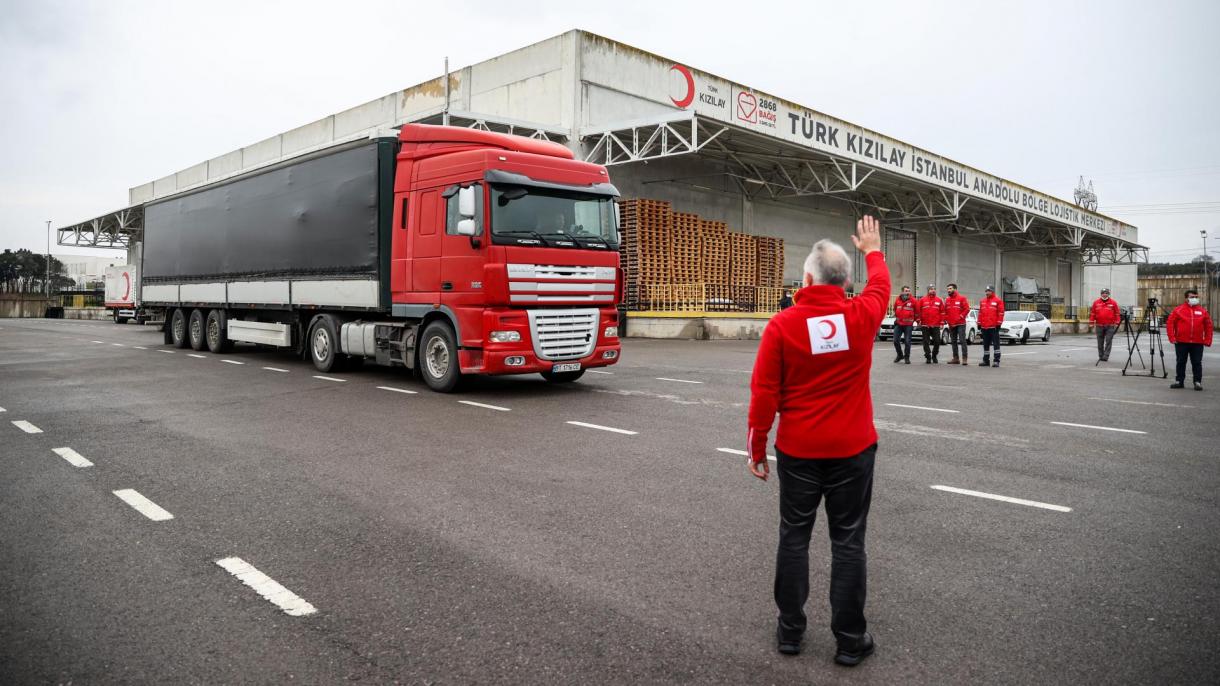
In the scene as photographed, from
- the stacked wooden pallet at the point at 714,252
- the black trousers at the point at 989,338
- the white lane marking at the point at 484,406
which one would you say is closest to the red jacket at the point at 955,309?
the black trousers at the point at 989,338

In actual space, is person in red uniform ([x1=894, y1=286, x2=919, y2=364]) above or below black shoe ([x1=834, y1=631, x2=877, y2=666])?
above

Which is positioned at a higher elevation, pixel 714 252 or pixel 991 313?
pixel 714 252

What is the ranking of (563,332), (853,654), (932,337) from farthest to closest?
(932,337), (563,332), (853,654)

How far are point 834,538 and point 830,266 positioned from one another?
44.0 inches

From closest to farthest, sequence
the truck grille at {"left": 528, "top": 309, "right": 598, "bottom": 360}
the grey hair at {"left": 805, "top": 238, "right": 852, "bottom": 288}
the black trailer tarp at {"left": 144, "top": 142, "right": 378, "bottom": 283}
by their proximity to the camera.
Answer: the grey hair at {"left": 805, "top": 238, "right": 852, "bottom": 288}, the truck grille at {"left": 528, "top": 309, "right": 598, "bottom": 360}, the black trailer tarp at {"left": 144, "top": 142, "right": 378, "bottom": 283}

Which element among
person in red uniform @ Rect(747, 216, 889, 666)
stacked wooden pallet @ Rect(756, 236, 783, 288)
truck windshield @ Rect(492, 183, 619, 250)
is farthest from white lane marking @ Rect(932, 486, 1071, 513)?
stacked wooden pallet @ Rect(756, 236, 783, 288)

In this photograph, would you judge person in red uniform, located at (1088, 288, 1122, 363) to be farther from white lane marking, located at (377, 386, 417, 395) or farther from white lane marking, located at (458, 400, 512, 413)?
white lane marking, located at (377, 386, 417, 395)

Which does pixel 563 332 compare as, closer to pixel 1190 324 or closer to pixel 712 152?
pixel 1190 324

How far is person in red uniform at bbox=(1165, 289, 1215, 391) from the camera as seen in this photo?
13.5 m

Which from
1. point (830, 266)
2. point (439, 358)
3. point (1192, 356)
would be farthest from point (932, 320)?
point (830, 266)

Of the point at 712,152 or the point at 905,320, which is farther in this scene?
the point at 712,152

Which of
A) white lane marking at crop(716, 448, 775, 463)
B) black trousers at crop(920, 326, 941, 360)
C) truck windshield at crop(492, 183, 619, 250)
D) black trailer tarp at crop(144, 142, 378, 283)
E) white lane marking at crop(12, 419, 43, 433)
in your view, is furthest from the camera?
black trousers at crop(920, 326, 941, 360)

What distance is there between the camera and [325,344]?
13805 millimetres

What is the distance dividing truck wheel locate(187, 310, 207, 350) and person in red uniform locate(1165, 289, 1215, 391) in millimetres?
18956
